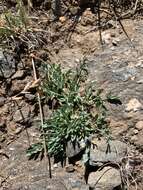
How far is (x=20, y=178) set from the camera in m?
3.78

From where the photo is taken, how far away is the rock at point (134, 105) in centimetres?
385

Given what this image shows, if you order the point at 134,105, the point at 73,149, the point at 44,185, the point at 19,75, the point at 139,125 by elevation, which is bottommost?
the point at 44,185

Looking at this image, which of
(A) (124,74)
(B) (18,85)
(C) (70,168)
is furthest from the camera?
(B) (18,85)

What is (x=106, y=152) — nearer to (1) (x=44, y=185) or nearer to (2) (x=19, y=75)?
(1) (x=44, y=185)

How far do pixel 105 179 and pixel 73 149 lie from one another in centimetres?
35

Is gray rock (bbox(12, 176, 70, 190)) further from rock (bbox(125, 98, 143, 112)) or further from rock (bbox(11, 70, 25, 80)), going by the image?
rock (bbox(11, 70, 25, 80))

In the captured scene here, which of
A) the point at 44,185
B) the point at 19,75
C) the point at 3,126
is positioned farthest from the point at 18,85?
the point at 44,185

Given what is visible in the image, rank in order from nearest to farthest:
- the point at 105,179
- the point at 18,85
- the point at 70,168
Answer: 1. the point at 105,179
2. the point at 70,168
3. the point at 18,85

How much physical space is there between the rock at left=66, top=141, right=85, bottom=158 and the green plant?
35 millimetres

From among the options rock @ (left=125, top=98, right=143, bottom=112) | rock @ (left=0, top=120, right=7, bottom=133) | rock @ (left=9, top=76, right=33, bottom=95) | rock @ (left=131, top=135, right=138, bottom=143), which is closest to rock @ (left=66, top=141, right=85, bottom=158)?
rock @ (left=131, top=135, right=138, bottom=143)

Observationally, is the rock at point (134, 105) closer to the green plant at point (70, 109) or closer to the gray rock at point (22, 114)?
the green plant at point (70, 109)

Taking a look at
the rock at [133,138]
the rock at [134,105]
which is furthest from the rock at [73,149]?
the rock at [134,105]

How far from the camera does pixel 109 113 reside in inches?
154

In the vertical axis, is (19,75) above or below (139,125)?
above
